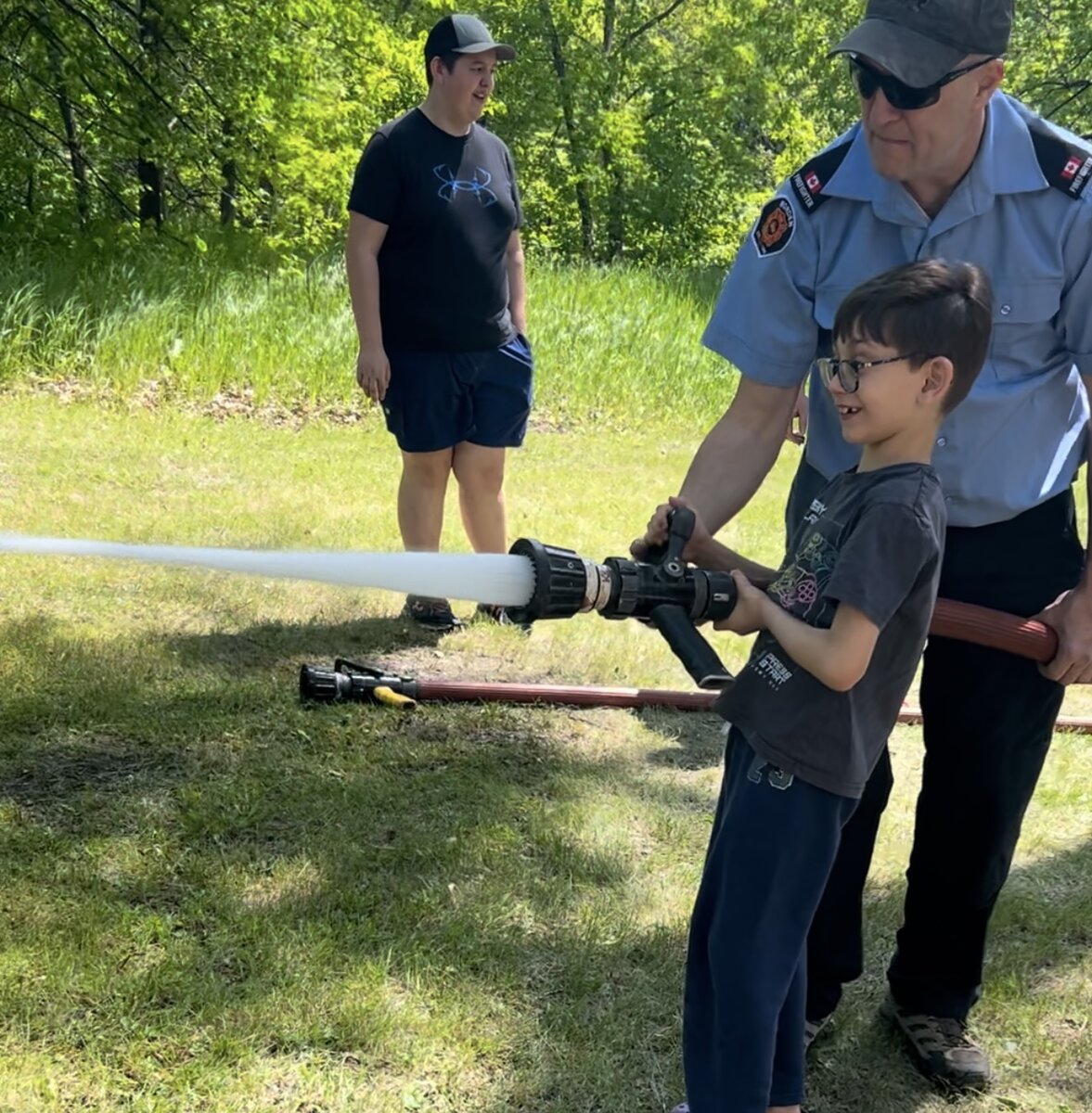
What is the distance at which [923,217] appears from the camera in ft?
7.81

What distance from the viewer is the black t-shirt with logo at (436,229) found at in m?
4.90

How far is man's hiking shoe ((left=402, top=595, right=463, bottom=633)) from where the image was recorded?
208 inches

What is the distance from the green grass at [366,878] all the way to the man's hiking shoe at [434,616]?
0.29 feet

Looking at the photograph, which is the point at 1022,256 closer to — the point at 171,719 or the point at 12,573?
the point at 171,719

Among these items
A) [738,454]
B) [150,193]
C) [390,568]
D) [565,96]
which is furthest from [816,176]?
[565,96]

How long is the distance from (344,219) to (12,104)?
142 inches

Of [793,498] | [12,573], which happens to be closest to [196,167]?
[12,573]

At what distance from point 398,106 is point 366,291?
13419 millimetres

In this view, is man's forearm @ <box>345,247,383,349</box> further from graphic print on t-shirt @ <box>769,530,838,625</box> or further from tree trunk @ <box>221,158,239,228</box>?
tree trunk @ <box>221,158,239,228</box>

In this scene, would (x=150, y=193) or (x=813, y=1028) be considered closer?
(x=813, y=1028)

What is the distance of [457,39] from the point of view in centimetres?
475

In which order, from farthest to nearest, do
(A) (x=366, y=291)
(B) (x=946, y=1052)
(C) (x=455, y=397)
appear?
(C) (x=455, y=397) < (A) (x=366, y=291) < (B) (x=946, y=1052)

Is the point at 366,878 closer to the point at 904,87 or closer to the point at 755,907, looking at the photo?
the point at 755,907

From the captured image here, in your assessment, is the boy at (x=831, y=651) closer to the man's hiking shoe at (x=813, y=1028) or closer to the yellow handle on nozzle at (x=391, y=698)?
the man's hiking shoe at (x=813, y=1028)
